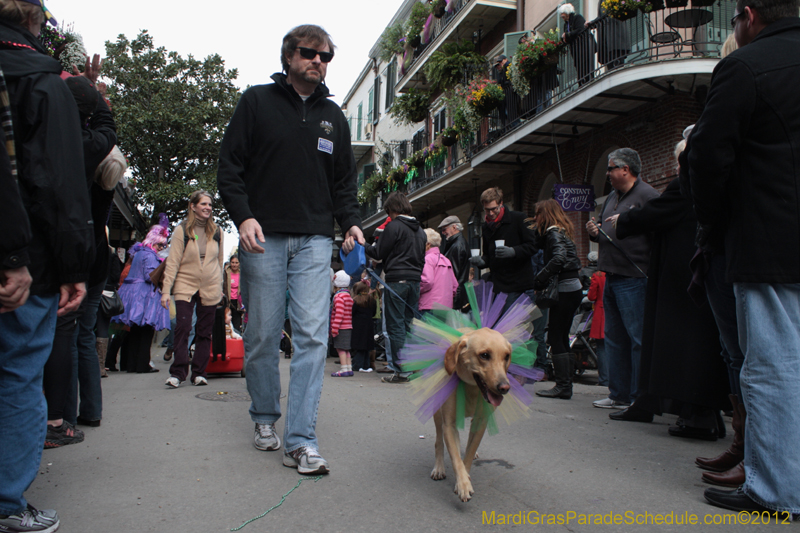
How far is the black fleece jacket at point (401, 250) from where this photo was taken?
7.54 m

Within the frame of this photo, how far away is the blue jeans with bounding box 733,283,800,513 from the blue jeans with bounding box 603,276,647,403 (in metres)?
2.25

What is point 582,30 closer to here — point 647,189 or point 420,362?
point 647,189

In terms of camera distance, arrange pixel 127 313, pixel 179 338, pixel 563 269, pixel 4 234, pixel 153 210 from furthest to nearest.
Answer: pixel 153 210, pixel 127 313, pixel 179 338, pixel 563 269, pixel 4 234

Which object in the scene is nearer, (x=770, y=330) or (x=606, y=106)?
(x=770, y=330)

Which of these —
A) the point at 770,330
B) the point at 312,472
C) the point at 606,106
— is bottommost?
the point at 312,472

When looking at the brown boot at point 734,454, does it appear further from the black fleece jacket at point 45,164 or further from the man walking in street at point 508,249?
the black fleece jacket at point 45,164

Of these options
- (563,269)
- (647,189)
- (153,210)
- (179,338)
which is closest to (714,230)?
(647,189)

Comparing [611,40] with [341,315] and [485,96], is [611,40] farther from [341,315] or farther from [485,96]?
[341,315]

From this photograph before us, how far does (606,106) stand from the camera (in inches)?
485

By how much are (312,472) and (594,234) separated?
11.2 feet

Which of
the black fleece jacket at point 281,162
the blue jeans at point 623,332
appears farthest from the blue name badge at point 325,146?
the blue jeans at point 623,332

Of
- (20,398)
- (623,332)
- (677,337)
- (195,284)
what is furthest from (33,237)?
(195,284)

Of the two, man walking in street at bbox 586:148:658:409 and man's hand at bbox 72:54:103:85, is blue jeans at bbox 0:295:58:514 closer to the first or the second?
man's hand at bbox 72:54:103:85

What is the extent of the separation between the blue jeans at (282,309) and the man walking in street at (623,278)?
265 cm
